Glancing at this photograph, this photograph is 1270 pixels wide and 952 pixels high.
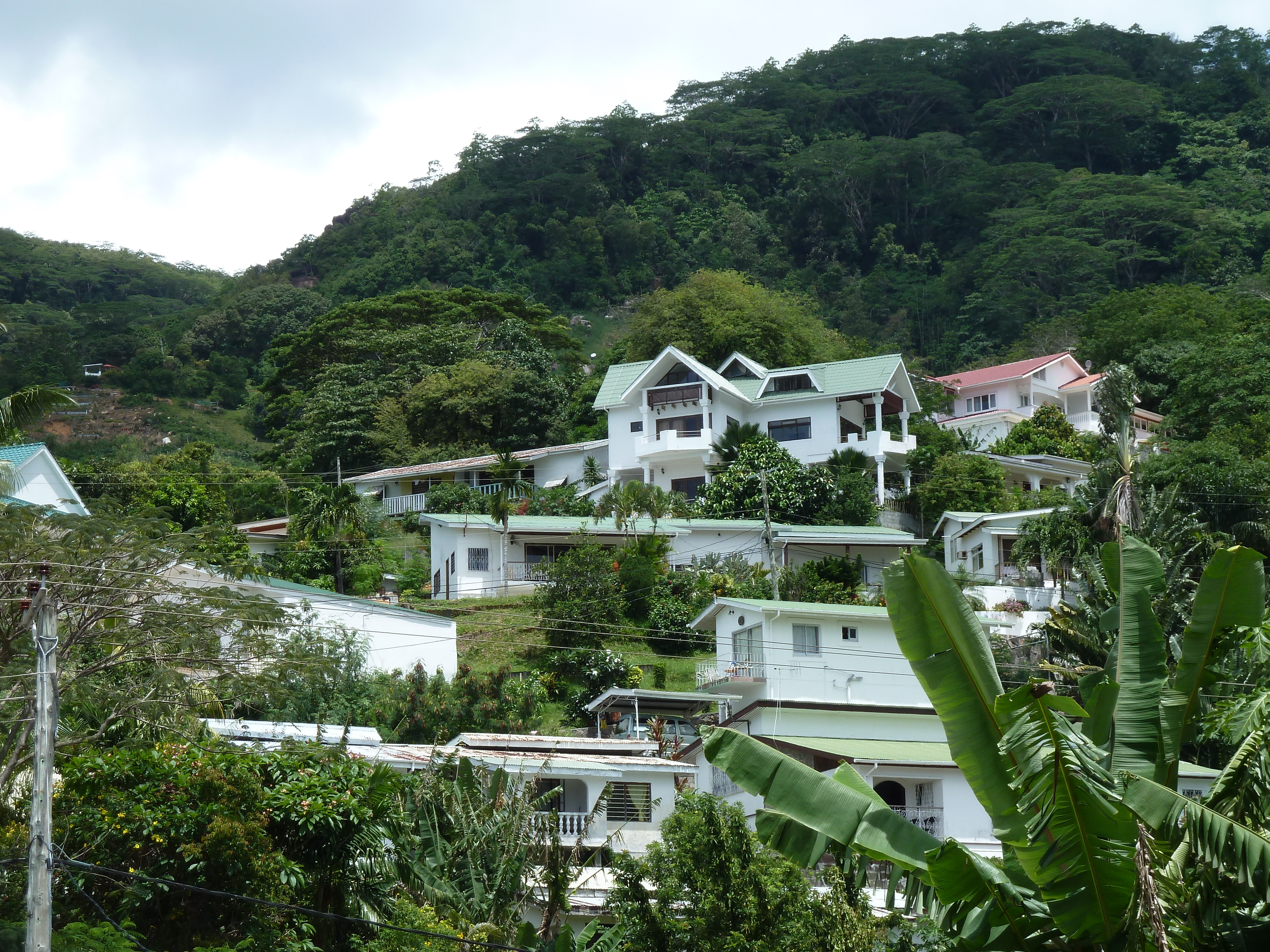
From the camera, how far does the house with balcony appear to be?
52.2 metres

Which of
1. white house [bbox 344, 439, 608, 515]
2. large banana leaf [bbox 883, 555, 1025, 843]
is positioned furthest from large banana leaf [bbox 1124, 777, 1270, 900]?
white house [bbox 344, 439, 608, 515]

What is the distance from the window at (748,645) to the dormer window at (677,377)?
20.6 m

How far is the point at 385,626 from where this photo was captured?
3675 cm

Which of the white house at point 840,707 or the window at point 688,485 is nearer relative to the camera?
the white house at point 840,707

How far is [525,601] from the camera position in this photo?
42156 mm

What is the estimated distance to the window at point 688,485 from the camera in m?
52.5

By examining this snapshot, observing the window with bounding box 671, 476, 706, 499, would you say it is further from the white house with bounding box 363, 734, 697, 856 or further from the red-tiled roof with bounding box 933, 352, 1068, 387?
the white house with bounding box 363, 734, 697, 856

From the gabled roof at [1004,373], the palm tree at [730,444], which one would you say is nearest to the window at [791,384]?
the palm tree at [730,444]

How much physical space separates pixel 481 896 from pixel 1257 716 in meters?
12.1

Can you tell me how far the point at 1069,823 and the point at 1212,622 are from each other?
2504mm

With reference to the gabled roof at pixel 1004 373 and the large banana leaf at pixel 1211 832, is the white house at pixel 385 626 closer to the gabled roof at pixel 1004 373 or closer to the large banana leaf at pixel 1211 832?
the large banana leaf at pixel 1211 832

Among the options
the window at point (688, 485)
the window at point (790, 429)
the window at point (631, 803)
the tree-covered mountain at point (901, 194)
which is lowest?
the window at point (631, 803)

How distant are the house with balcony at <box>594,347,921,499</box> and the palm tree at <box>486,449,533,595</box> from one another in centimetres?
429

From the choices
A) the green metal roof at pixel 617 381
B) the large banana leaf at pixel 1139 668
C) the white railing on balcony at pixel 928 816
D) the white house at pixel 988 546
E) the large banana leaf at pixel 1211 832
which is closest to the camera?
the large banana leaf at pixel 1211 832
